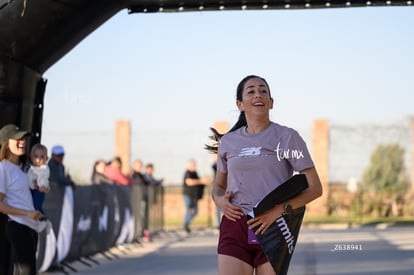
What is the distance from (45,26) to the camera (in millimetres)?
10922

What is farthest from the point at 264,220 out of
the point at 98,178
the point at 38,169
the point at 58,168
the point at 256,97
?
the point at 98,178

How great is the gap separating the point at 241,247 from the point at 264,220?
10.1 inches

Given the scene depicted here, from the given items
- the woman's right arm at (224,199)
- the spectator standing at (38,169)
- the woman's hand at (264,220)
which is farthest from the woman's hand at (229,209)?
the spectator standing at (38,169)

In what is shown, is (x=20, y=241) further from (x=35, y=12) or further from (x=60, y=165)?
(x=60, y=165)

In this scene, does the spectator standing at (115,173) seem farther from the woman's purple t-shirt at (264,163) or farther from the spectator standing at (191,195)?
the woman's purple t-shirt at (264,163)

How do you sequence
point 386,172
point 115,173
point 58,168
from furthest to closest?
point 386,172 → point 115,173 → point 58,168

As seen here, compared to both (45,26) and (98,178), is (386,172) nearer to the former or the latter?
(98,178)

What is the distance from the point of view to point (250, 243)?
297 inches

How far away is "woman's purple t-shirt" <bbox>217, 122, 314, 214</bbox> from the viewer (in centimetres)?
759

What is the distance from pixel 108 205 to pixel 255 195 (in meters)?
11.5

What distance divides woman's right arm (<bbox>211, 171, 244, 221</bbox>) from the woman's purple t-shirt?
50 millimetres

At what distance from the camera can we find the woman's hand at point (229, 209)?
7.58 metres

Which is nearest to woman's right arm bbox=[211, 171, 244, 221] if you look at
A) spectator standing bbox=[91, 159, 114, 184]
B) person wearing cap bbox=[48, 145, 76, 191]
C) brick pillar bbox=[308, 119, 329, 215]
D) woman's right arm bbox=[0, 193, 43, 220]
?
woman's right arm bbox=[0, 193, 43, 220]

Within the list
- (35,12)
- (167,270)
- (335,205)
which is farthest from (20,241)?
(335,205)
